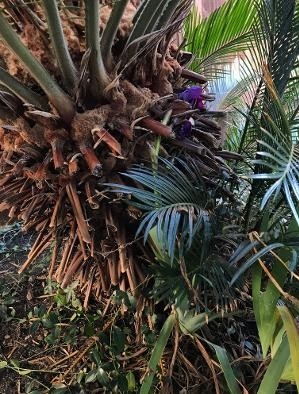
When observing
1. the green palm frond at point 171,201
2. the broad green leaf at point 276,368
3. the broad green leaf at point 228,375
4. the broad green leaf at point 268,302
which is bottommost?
the broad green leaf at point 228,375

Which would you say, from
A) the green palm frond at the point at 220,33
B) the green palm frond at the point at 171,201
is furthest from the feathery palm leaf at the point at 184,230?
the green palm frond at the point at 220,33

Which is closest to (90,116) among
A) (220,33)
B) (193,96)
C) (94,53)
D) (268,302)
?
(94,53)

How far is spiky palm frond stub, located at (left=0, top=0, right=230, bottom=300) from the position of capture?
0.77m

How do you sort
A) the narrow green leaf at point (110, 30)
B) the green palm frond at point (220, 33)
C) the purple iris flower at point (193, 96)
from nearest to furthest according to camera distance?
the narrow green leaf at point (110, 30) < the purple iris flower at point (193, 96) < the green palm frond at point (220, 33)

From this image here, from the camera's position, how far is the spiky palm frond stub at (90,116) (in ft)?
2.51

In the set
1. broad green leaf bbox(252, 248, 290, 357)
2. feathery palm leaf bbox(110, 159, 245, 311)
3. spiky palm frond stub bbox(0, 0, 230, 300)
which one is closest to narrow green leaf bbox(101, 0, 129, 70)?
spiky palm frond stub bbox(0, 0, 230, 300)

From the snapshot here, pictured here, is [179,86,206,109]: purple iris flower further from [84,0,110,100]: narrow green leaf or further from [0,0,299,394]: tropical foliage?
[84,0,110,100]: narrow green leaf

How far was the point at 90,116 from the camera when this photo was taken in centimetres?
78

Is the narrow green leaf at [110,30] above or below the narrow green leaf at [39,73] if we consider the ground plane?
above

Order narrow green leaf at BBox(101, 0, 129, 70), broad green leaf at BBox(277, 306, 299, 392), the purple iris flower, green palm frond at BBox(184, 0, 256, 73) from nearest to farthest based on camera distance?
broad green leaf at BBox(277, 306, 299, 392)
narrow green leaf at BBox(101, 0, 129, 70)
the purple iris flower
green palm frond at BBox(184, 0, 256, 73)

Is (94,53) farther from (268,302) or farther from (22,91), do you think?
(268,302)

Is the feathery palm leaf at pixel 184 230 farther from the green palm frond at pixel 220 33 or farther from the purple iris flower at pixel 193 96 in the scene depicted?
the green palm frond at pixel 220 33

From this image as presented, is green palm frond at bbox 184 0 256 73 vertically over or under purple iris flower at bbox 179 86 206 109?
over

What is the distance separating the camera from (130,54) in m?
0.81
